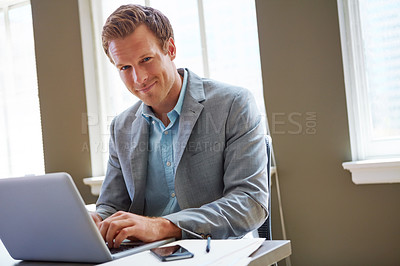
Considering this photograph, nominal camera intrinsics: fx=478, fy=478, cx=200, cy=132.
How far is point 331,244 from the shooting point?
8.46 ft

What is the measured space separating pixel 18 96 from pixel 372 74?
9.68ft

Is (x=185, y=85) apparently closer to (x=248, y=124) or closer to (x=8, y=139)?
(x=248, y=124)

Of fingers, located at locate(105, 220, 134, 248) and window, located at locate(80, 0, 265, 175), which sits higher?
window, located at locate(80, 0, 265, 175)

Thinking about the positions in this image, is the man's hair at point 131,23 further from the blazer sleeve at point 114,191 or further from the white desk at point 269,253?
the white desk at point 269,253

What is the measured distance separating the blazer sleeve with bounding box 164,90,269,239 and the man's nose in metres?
0.30

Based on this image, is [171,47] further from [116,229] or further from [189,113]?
[116,229]

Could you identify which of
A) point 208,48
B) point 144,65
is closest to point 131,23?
point 144,65

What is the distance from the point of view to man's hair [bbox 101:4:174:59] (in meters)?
1.53

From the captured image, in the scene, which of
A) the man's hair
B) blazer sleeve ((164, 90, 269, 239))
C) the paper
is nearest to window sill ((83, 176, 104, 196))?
the man's hair

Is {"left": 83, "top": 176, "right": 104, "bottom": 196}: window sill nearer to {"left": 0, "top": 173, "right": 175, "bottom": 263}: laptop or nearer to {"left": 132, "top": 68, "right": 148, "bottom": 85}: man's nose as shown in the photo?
{"left": 132, "top": 68, "right": 148, "bottom": 85}: man's nose

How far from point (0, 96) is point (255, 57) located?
2.54m

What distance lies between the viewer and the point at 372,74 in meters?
2.54

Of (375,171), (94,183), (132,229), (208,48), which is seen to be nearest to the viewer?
(132,229)

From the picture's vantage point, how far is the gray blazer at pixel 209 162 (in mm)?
1279
